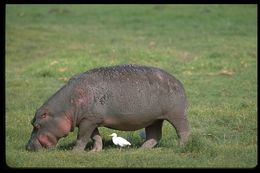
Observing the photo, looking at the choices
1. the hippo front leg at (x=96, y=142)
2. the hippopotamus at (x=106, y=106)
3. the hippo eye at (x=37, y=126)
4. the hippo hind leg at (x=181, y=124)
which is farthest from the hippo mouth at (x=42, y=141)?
the hippo hind leg at (x=181, y=124)

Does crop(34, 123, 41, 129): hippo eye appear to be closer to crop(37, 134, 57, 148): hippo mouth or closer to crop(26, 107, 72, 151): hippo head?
crop(26, 107, 72, 151): hippo head

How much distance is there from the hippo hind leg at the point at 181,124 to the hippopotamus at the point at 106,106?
0.01 metres

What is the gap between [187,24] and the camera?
89.6 feet

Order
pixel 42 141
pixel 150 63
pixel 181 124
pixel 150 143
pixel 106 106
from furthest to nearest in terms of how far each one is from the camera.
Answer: pixel 150 63, pixel 150 143, pixel 181 124, pixel 42 141, pixel 106 106

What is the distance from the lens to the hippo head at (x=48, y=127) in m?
8.13

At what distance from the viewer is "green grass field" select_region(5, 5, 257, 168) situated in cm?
780

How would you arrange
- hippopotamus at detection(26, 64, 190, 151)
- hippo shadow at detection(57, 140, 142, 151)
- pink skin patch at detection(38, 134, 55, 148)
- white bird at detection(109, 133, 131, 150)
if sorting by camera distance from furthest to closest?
hippo shadow at detection(57, 140, 142, 151)
white bird at detection(109, 133, 131, 150)
pink skin patch at detection(38, 134, 55, 148)
hippopotamus at detection(26, 64, 190, 151)

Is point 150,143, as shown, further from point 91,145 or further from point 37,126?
point 37,126

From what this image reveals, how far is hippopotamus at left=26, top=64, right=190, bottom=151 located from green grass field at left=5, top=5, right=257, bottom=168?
1.00 feet

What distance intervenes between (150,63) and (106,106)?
Answer: 9728mm

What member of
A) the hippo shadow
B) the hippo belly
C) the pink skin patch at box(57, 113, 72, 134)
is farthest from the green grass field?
the hippo belly

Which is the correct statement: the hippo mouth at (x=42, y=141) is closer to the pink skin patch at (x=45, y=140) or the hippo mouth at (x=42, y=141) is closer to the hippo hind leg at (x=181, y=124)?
the pink skin patch at (x=45, y=140)

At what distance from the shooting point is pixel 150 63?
697 inches

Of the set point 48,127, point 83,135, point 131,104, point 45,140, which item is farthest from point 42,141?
point 131,104
